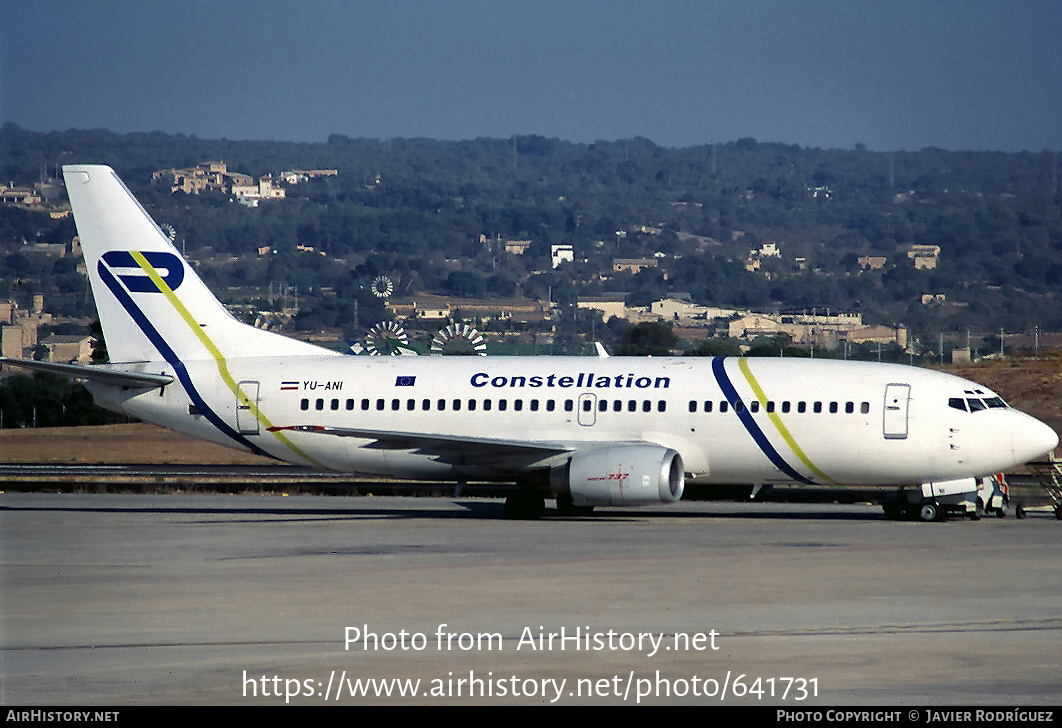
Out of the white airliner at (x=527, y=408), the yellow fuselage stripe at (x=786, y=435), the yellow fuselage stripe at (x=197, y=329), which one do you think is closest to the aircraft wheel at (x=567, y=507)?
the white airliner at (x=527, y=408)

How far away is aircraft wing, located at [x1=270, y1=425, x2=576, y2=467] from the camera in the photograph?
32.1 metres

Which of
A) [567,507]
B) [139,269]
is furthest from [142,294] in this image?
[567,507]

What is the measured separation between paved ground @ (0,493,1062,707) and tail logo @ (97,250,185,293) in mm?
6174

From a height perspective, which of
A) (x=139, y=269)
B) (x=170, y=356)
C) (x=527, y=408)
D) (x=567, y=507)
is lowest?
(x=567, y=507)

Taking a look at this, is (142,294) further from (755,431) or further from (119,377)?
(755,431)

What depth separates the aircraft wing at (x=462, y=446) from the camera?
32094 millimetres

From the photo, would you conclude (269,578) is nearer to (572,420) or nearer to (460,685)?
(460,685)

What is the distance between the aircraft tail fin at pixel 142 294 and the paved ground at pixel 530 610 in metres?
5.12

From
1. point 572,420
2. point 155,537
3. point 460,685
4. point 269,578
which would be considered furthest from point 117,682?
point 572,420

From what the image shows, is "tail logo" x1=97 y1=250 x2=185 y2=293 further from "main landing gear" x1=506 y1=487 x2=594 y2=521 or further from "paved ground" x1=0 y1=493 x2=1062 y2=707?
"main landing gear" x1=506 y1=487 x2=594 y2=521

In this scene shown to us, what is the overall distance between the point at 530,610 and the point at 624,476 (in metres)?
12.9

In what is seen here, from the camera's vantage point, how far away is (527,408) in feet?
111

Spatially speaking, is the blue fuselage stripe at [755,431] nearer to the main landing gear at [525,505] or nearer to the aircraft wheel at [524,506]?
the main landing gear at [525,505]

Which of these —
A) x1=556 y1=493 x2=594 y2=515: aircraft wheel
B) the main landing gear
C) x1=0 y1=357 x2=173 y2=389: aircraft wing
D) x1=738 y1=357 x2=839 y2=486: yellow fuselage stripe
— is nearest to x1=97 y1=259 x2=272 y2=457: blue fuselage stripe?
x1=0 y1=357 x2=173 y2=389: aircraft wing
